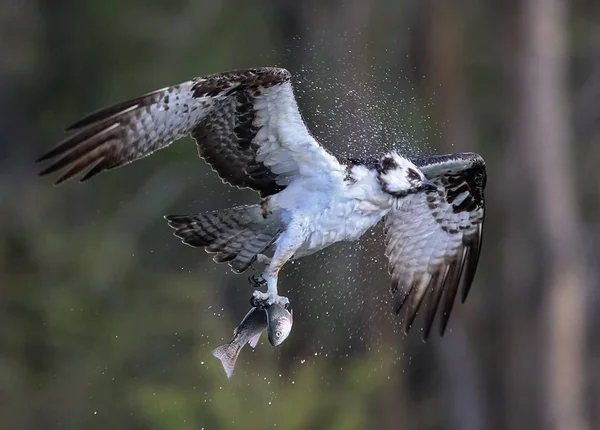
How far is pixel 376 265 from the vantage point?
7840 millimetres

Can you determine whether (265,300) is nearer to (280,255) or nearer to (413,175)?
(280,255)

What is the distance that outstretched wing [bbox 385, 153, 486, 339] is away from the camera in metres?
6.95

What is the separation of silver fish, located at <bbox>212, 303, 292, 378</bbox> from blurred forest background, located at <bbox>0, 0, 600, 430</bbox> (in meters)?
4.01

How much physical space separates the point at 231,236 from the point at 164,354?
718cm

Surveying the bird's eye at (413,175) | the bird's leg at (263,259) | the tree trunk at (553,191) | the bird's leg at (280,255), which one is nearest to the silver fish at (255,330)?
the bird's leg at (280,255)

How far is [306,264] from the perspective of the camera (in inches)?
377

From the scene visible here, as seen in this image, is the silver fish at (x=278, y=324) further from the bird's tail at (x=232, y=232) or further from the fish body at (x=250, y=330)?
the bird's tail at (x=232, y=232)

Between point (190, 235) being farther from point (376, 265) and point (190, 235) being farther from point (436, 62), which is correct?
point (436, 62)

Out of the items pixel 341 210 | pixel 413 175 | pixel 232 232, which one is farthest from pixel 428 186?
pixel 232 232

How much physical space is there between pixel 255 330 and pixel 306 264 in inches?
155

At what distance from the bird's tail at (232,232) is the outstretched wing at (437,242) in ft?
3.52

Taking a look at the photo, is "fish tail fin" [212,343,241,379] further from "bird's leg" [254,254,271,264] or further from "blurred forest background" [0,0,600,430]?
"blurred forest background" [0,0,600,430]

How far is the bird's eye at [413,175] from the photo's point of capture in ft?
20.1

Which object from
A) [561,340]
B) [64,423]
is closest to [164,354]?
[64,423]
